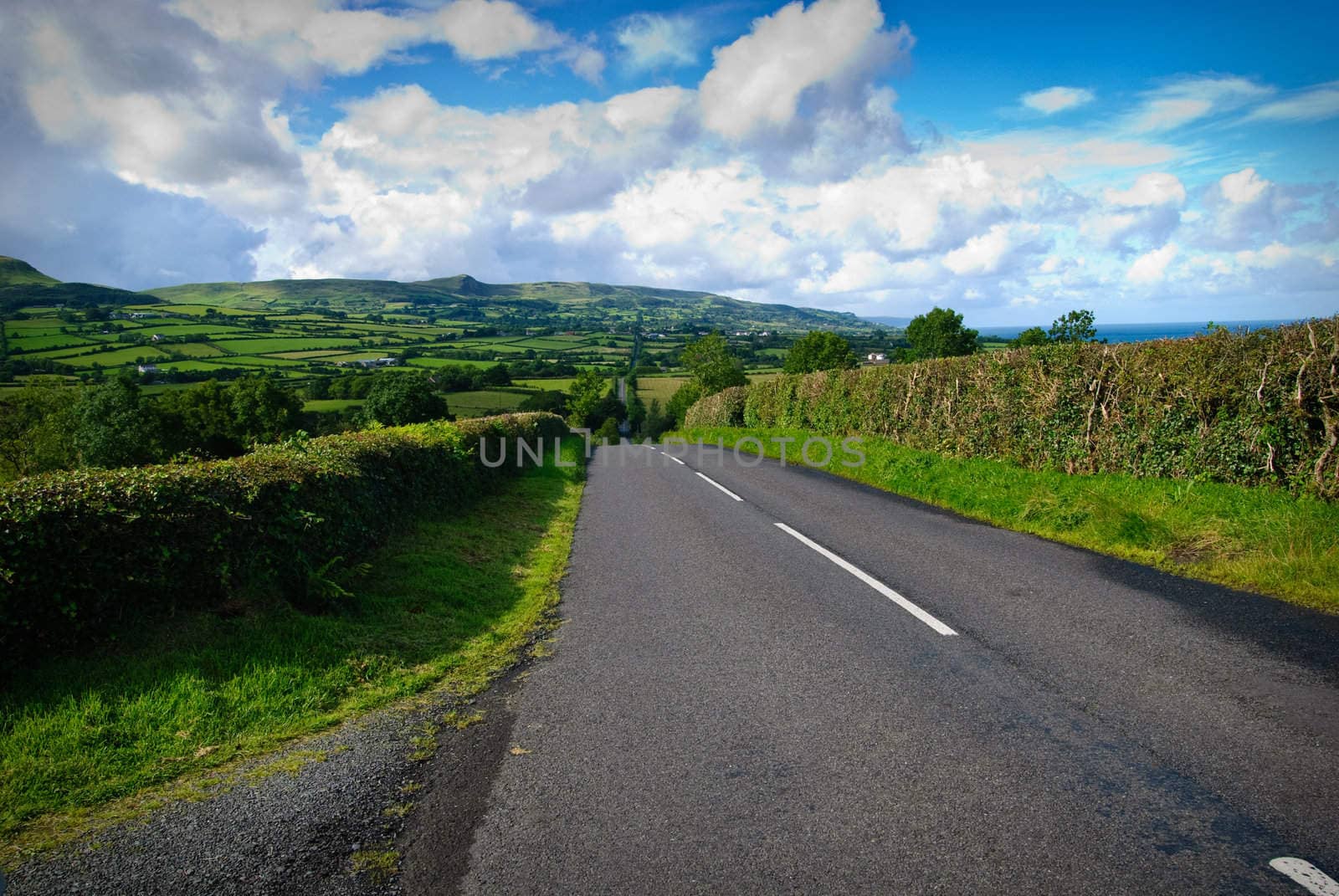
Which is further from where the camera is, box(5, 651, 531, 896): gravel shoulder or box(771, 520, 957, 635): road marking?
box(771, 520, 957, 635): road marking

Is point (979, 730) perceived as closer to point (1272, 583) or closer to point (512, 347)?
point (1272, 583)

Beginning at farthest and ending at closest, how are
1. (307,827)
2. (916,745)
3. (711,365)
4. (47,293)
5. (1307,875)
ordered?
(47,293) < (711,365) < (916,745) < (307,827) < (1307,875)

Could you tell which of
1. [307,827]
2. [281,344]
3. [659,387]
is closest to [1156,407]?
[307,827]

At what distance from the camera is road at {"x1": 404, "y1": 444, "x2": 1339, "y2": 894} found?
2838 millimetres

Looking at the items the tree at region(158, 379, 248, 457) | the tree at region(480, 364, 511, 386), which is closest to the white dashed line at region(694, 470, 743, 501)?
the tree at region(158, 379, 248, 457)

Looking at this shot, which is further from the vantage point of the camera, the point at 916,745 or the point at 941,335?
the point at 941,335

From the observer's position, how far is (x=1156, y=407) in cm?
1116

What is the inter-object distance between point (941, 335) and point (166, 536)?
253 ft

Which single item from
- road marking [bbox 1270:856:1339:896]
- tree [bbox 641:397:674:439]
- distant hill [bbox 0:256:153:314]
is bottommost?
tree [bbox 641:397:674:439]

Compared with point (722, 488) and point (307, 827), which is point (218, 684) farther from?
point (722, 488)

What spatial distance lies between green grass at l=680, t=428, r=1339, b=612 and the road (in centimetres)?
65

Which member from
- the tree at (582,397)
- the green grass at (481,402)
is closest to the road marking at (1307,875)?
the green grass at (481,402)

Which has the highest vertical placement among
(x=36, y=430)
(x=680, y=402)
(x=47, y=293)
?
(x=47, y=293)

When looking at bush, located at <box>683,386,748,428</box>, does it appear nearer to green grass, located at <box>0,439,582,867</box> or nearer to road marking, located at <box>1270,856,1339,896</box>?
green grass, located at <box>0,439,582,867</box>
